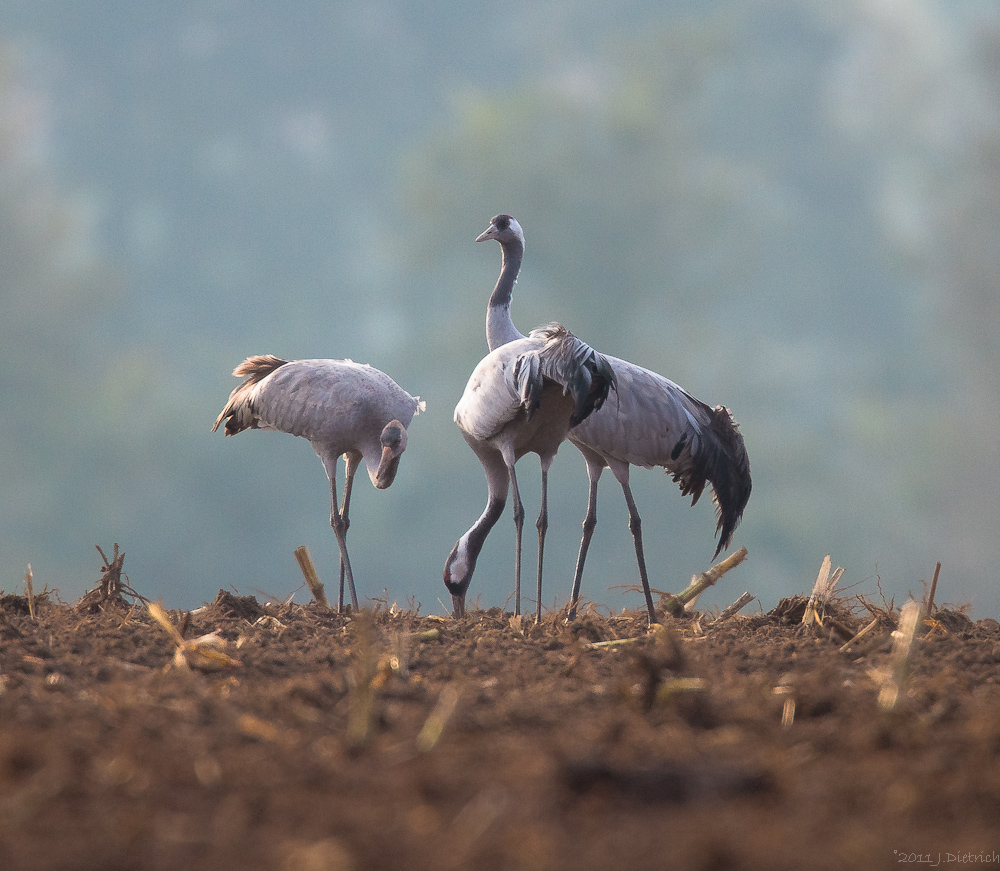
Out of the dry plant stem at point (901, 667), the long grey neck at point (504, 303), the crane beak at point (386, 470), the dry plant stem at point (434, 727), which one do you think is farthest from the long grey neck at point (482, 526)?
the dry plant stem at point (434, 727)

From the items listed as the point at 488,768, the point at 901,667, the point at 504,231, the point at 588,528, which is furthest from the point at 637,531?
the point at 488,768

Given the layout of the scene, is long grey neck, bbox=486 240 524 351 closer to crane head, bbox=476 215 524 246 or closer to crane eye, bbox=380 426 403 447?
crane head, bbox=476 215 524 246

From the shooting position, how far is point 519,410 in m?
6.82

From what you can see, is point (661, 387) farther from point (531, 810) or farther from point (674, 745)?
point (531, 810)

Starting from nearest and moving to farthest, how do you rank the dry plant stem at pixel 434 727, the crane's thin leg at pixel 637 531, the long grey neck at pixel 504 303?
the dry plant stem at pixel 434 727 → the crane's thin leg at pixel 637 531 → the long grey neck at pixel 504 303

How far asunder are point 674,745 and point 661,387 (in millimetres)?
4871

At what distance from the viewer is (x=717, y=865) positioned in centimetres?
164

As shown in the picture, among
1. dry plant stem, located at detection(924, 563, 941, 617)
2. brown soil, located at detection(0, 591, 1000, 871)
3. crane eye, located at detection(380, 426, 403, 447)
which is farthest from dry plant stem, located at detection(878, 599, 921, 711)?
crane eye, located at detection(380, 426, 403, 447)

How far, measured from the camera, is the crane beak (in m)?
8.45

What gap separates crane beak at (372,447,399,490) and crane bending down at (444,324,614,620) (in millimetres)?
834

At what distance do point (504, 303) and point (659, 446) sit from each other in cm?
246

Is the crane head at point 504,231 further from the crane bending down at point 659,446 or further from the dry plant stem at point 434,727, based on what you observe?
the dry plant stem at point 434,727

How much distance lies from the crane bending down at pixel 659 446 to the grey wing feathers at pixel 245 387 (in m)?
3.45

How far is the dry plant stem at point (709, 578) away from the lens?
781 cm
